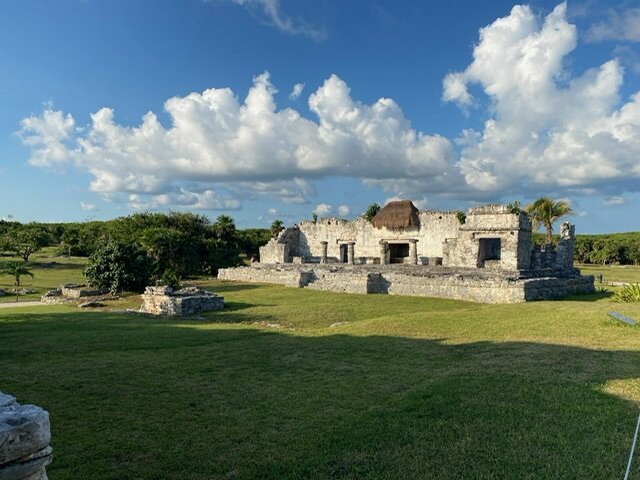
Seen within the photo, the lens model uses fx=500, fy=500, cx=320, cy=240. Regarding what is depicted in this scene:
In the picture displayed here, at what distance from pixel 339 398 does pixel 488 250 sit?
797 inches

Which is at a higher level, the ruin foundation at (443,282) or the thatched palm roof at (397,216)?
the thatched palm roof at (397,216)

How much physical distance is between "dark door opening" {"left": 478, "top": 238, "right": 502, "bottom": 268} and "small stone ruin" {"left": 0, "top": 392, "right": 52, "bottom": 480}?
21.9 m

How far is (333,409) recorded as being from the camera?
5801mm

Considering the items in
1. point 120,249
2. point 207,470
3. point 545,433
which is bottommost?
point 207,470

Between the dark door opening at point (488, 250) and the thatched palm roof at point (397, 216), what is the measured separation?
20.4 ft

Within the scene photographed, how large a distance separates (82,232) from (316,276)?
35842 millimetres

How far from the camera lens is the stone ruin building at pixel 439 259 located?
18.2 metres

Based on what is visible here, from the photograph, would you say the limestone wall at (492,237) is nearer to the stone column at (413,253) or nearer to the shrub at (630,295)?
the stone column at (413,253)

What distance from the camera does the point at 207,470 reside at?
174 inches

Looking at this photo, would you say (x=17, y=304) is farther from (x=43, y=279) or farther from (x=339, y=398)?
(x=339, y=398)

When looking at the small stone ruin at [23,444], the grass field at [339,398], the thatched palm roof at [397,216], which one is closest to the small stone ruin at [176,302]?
the grass field at [339,398]

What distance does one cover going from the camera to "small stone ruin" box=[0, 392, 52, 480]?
2.93m

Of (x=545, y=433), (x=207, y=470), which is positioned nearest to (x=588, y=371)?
(x=545, y=433)

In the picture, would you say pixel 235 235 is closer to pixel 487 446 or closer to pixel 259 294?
pixel 259 294
